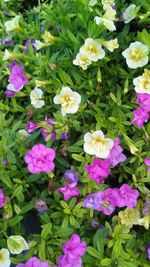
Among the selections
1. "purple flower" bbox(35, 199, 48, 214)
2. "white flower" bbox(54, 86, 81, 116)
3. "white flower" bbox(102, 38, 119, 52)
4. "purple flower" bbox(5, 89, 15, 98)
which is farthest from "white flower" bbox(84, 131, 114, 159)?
"purple flower" bbox(5, 89, 15, 98)

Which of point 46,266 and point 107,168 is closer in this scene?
point 46,266

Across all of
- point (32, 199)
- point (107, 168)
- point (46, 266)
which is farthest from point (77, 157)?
point (46, 266)

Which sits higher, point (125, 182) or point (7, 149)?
point (7, 149)

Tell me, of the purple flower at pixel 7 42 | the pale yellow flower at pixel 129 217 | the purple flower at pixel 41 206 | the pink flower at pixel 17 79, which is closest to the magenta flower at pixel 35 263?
the purple flower at pixel 41 206

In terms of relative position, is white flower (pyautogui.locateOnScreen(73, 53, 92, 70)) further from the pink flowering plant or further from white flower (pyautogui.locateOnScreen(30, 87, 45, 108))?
white flower (pyautogui.locateOnScreen(30, 87, 45, 108))

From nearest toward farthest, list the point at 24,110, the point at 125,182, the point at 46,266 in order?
the point at 46,266 < the point at 125,182 < the point at 24,110

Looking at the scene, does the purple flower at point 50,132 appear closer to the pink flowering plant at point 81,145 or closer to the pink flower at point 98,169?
the pink flowering plant at point 81,145

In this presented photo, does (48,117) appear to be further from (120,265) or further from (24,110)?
(120,265)
